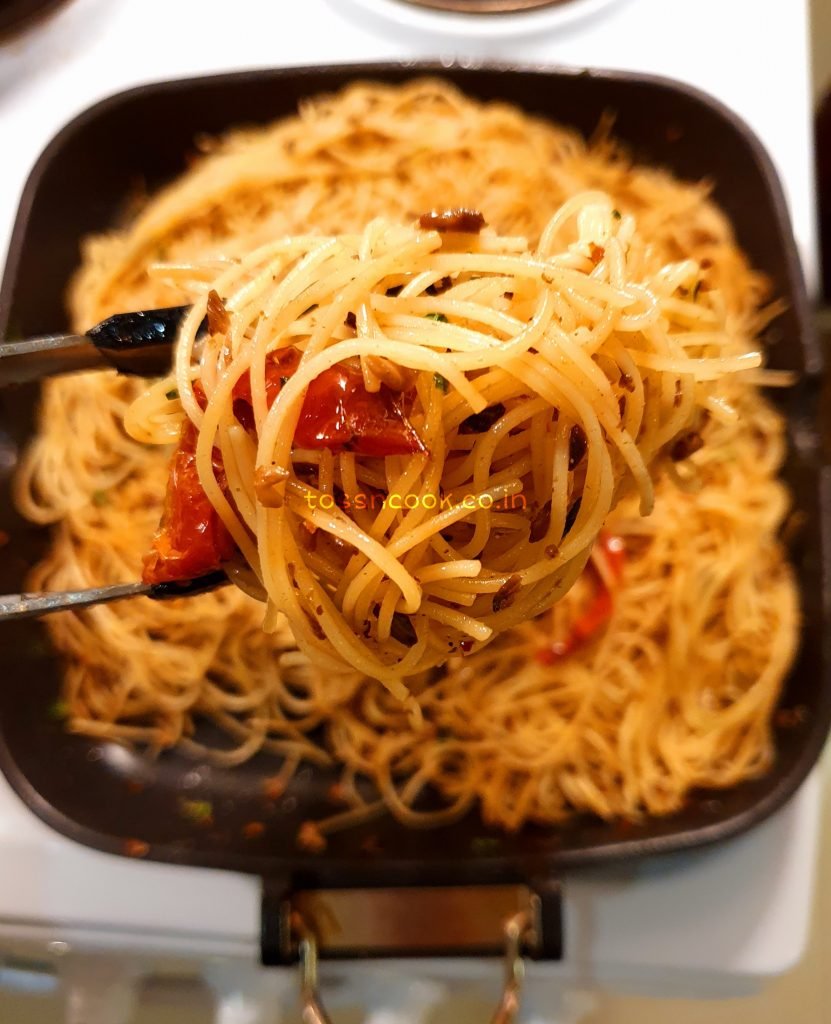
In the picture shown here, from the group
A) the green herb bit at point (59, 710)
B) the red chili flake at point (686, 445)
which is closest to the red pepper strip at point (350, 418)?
the red chili flake at point (686, 445)

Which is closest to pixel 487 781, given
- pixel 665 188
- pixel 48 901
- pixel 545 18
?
pixel 48 901

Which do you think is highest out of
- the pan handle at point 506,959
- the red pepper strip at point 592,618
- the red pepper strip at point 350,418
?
the red pepper strip at point 350,418

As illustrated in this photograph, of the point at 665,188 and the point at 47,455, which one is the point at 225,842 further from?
the point at 665,188

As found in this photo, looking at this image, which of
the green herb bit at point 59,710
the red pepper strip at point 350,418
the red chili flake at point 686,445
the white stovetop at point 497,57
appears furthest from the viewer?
the green herb bit at point 59,710

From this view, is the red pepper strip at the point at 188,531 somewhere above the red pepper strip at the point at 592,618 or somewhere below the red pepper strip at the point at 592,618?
above

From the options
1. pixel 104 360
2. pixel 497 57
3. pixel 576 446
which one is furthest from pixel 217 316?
pixel 497 57

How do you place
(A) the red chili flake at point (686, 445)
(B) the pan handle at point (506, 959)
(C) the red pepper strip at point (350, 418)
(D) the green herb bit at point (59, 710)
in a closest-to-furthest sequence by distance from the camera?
(C) the red pepper strip at point (350, 418) < (A) the red chili flake at point (686, 445) < (B) the pan handle at point (506, 959) < (D) the green herb bit at point (59, 710)

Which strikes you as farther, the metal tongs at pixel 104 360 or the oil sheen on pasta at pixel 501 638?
the oil sheen on pasta at pixel 501 638

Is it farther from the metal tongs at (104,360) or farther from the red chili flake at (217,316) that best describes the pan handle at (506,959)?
the red chili flake at (217,316)
